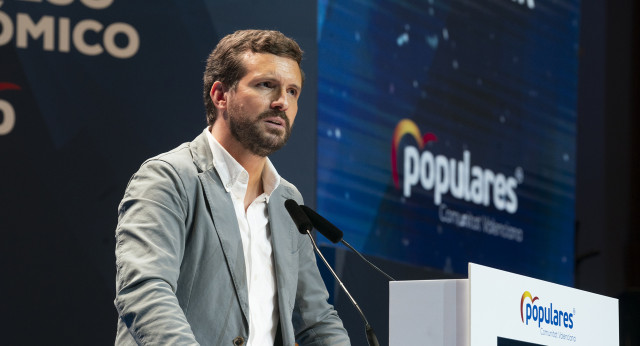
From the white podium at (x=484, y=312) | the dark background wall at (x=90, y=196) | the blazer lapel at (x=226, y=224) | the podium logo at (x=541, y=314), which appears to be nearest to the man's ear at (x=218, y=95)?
the blazer lapel at (x=226, y=224)

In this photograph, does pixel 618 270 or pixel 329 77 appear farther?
pixel 618 270

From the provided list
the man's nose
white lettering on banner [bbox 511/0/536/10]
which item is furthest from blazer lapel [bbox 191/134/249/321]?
white lettering on banner [bbox 511/0/536/10]

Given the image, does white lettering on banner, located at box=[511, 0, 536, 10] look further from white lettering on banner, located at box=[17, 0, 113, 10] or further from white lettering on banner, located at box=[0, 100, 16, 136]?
white lettering on banner, located at box=[0, 100, 16, 136]

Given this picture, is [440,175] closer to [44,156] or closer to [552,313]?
[44,156]

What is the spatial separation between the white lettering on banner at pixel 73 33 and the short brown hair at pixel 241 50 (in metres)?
1.26

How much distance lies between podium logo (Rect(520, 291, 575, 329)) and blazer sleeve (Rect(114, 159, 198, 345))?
85 cm

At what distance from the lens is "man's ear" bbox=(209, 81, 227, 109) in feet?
9.18

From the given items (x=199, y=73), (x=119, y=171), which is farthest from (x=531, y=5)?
(x=119, y=171)

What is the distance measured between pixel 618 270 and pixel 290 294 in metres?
4.03

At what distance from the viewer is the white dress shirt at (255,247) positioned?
2.59 m

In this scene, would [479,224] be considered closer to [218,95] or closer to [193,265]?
[218,95]

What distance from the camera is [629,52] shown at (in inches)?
248

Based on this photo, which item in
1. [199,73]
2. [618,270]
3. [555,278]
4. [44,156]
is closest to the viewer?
[44,156]

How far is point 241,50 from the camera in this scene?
2.77 metres
